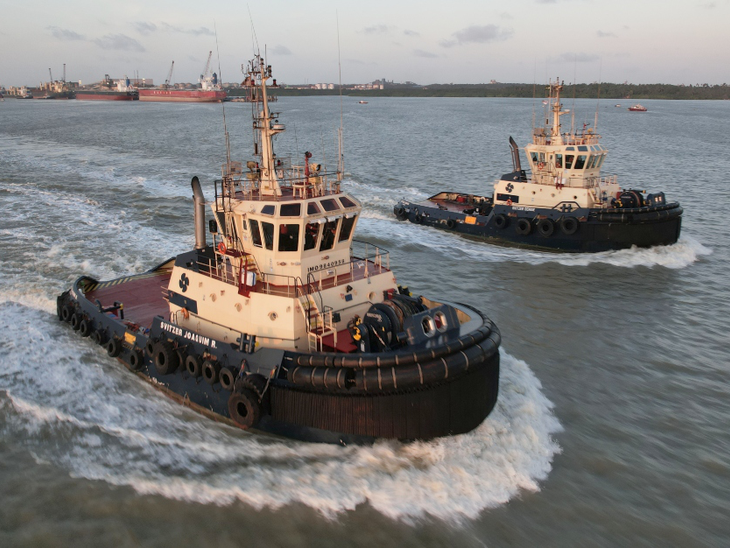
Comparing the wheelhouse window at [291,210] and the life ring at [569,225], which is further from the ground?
the wheelhouse window at [291,210]

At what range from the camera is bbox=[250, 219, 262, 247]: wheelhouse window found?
378 inches

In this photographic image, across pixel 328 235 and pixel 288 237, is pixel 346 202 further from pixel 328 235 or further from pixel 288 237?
pixel 288 237

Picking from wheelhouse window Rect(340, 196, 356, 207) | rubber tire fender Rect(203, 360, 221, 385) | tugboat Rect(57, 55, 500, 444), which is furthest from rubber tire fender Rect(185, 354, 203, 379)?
wheelhouse window Rect(340, 196, 356, 207)

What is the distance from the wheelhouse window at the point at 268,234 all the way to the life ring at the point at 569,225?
14.3 m

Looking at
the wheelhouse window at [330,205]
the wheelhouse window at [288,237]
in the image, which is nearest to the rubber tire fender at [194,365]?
the wheelhouse window at [288,237]

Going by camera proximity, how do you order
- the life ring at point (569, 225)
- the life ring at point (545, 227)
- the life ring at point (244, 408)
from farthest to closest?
the life ring at point (545, 227), the life ring at point (569, 225), the life ring at point (244, 408)

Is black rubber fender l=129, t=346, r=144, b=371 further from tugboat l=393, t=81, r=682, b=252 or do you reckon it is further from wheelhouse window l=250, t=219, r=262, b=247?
tugboat l=393, t=81, r=682, b=252

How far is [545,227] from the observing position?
69.2ft

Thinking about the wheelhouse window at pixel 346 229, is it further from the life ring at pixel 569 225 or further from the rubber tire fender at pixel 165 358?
the life ring at pixel 569 225

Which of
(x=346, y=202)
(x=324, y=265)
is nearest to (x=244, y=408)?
(x=324, y=265)

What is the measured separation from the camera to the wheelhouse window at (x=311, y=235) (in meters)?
9.51

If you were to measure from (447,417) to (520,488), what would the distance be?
1.47m

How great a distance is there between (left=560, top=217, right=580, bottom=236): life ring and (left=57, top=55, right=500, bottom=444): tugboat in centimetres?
1189

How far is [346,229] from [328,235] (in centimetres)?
44
